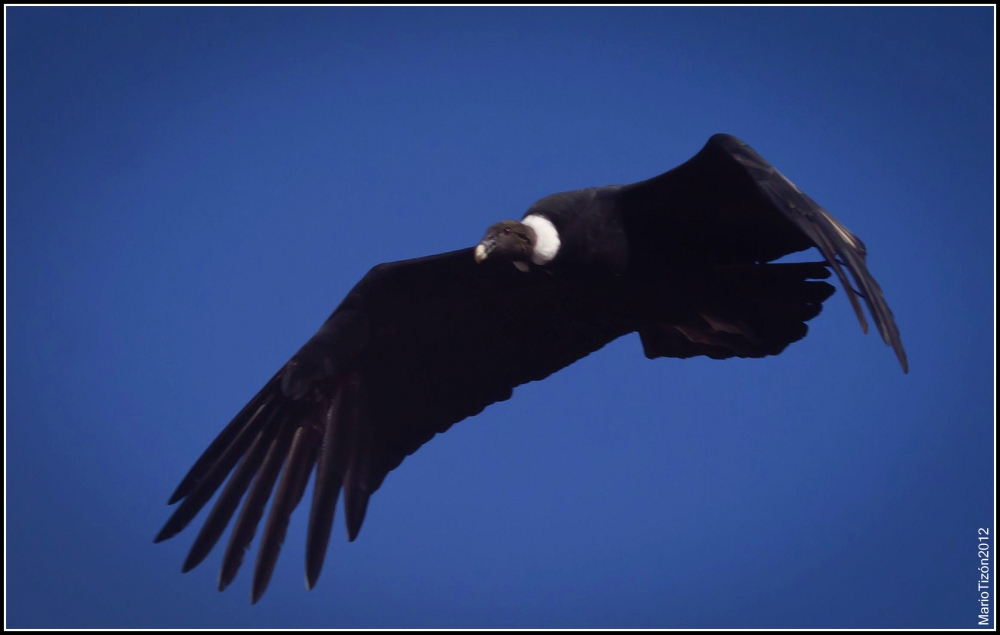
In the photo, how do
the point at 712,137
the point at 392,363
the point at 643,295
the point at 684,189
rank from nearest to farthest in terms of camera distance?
the point at 712,137
the point at 684,189
the point at 643,295
the point at 392,363

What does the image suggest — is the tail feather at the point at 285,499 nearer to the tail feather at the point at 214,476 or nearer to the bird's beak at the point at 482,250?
the tail feather at the point at 214,476

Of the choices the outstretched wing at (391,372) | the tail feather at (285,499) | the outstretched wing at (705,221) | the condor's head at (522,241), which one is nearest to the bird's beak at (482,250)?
the condor's head at (522,241)

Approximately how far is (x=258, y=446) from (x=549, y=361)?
6.06 feet

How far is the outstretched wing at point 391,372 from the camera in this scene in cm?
595

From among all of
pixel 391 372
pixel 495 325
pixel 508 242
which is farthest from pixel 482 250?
pixel 391 372

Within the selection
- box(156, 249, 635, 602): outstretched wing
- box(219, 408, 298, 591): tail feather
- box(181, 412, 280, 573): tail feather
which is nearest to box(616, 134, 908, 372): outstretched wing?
box(156, 249, 635, 602): outstretched wing

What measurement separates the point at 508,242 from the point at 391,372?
4.16 ft

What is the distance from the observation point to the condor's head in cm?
552

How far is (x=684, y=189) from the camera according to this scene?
18.0ft

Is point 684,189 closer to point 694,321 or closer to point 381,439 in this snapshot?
point 694,321

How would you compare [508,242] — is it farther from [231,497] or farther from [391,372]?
[231,497]

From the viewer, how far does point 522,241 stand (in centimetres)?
557

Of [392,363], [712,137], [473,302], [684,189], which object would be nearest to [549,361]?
[473,302]

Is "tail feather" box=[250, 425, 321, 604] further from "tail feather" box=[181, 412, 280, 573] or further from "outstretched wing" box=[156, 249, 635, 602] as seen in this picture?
"tail feather" box=[181, 412, 280, 573]
